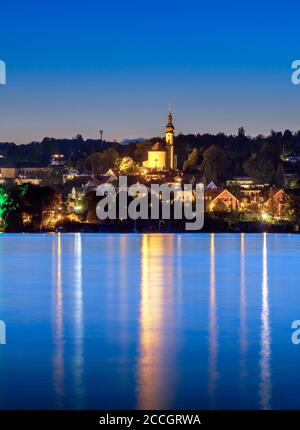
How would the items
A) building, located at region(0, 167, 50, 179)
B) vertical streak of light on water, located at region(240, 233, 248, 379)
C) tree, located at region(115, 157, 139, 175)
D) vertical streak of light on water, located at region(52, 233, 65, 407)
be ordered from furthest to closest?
building, located at region(0, 167, 50, 179)
tree, located at region(115, 157, 139, 175)
vertical streak of light on water, located at region(240, 233, 248, 379)
vertical streak of light on water, located at region(52, 233, 65, 407)

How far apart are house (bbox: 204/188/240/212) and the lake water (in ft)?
166

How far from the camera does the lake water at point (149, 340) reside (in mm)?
9281

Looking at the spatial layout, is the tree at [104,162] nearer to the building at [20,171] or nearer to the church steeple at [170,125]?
the church steeple at [170,125]

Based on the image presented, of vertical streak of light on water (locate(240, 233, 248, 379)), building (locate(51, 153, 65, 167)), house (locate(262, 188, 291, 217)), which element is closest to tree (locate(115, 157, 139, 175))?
house (locate(262, 188, 291, 217))

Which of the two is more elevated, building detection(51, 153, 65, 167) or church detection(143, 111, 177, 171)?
building detection(51, 153, 65, 167)

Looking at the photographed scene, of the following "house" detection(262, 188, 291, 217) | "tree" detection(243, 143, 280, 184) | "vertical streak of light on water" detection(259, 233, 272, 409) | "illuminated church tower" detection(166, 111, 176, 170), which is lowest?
"vertical streak of light on water" detection(259, 233, 272, 409)

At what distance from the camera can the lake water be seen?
9.28 meters

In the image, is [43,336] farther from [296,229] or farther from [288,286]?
[296,229]

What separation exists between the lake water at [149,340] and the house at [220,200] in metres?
50.6

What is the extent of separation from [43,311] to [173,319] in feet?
8.29

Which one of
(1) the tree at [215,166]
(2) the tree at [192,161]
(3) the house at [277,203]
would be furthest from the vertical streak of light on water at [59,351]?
→ (2) the tree at [192,161]

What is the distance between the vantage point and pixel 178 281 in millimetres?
22984

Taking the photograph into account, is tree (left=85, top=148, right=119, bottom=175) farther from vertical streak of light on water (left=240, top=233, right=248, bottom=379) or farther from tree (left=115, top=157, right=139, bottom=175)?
vertical streak of light on water (left=240, top=233, right=248, bottom=379)

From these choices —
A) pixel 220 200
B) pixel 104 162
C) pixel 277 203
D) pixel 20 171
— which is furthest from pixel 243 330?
pixel 20 171
